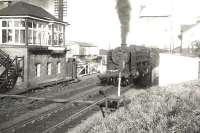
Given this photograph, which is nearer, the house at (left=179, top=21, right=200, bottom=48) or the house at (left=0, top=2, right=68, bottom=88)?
the house at (left=0, top=2, right=68, bottom=88)

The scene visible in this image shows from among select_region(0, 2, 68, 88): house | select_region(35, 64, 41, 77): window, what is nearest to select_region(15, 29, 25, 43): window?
select_region(0, 2, 68, 88): house

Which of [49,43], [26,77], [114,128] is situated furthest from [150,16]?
[114,128]

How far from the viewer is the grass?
975cm

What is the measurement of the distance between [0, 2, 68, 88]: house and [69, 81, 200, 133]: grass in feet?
37.3

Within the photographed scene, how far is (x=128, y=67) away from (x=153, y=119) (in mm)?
11500

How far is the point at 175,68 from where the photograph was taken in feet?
76.6

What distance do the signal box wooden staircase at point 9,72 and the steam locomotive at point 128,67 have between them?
6500mm

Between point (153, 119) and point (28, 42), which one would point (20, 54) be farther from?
point (153, 119)

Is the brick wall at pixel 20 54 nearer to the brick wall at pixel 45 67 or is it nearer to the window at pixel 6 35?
the brick wall at pixel 45 67

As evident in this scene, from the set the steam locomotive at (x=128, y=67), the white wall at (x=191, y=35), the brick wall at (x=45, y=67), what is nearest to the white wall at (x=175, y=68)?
the steam locomotive at (x=128, y=67)

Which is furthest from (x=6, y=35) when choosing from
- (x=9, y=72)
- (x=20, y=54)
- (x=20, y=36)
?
(x=9, y=72)

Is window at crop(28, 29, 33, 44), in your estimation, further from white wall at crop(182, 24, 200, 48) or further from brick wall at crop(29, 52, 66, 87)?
white wall at crop(182, 24, 200, 48)

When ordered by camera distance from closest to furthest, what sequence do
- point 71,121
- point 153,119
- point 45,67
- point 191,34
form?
1. point 153,119
2. point 71,121
3. point 45,67
4. point 191,34

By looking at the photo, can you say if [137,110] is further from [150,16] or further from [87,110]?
[150,16]
